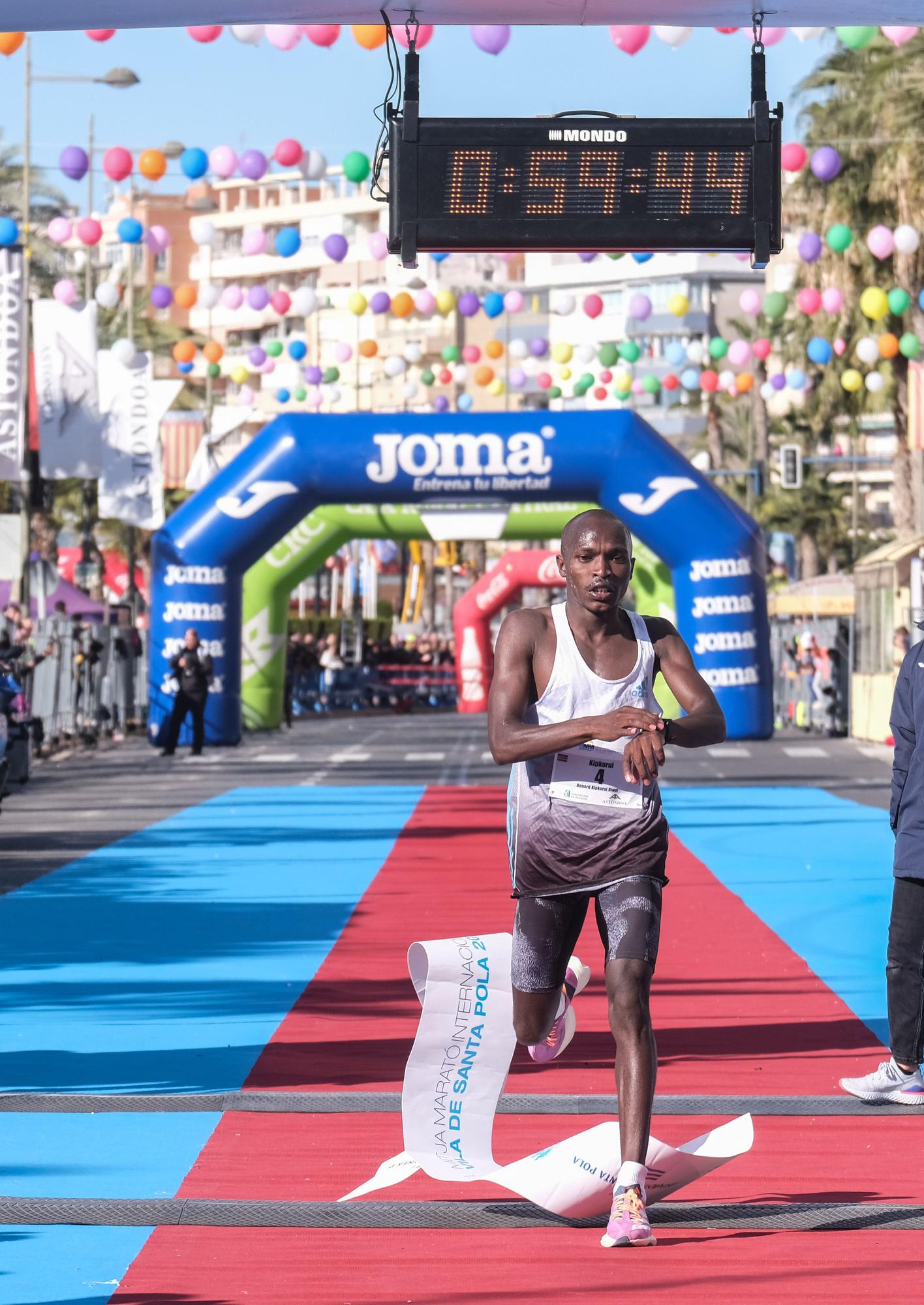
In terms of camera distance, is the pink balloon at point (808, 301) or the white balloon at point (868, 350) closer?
the pink balloon at point (808, 301)

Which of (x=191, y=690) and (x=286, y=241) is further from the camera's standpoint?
(x=191, y=690)

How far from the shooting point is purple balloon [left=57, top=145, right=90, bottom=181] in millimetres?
21609

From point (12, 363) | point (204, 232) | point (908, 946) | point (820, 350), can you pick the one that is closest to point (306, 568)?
point (204, 232)

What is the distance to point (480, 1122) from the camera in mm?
5773

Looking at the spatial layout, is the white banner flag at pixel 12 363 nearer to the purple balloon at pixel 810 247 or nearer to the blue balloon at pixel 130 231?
the blue balloon at pixel 130 231

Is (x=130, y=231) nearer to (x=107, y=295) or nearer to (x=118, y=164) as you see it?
(x=118, y=164)

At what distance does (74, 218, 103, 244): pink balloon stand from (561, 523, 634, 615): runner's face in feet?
69.2

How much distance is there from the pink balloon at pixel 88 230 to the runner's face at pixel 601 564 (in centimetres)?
2109

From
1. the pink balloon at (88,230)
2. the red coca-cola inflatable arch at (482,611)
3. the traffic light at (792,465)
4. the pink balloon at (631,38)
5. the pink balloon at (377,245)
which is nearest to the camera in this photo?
the pink balloon at (631,38)

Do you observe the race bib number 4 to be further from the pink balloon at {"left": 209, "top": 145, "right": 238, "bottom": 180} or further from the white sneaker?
the pink balloon at {"left": 209, "top": 145, "right": 238, "bottom": 180}

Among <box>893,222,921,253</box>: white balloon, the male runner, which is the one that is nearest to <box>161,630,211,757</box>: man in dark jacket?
<box>893,222,921,253</box>: white balloon

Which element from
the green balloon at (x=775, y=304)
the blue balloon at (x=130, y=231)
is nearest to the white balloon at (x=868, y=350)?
the green balloon at (x=775, y=304)

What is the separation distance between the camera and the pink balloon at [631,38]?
45.8 feet

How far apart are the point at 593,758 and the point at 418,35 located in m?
5.48
